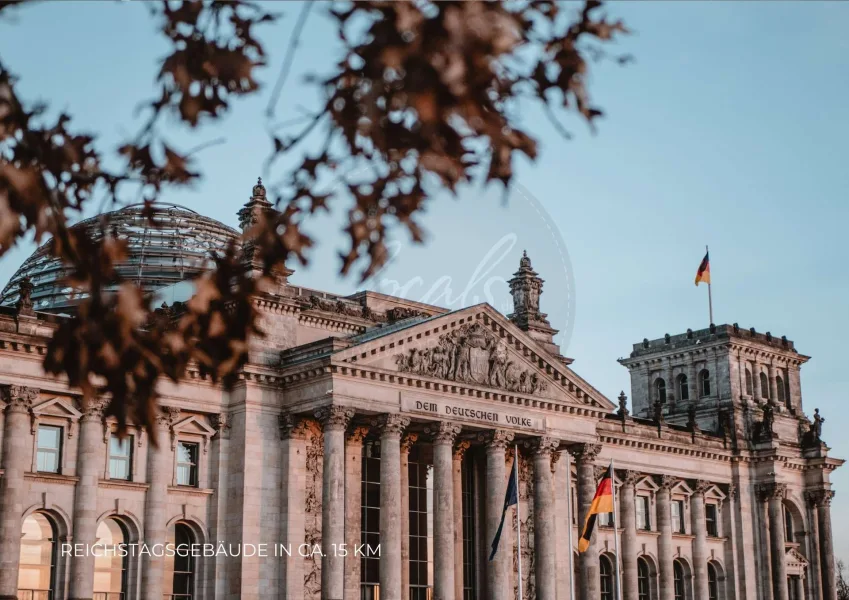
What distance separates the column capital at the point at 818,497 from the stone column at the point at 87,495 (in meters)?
44.6

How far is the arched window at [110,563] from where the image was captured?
44.4 m

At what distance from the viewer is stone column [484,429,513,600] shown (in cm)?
5075

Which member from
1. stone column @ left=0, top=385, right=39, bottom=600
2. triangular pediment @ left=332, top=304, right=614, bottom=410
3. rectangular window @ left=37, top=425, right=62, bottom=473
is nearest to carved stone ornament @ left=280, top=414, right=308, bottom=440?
triangular pediment @ left=332, top=304, right=614, bottom=410

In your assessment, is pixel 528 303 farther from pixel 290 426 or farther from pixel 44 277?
pixel 44 277

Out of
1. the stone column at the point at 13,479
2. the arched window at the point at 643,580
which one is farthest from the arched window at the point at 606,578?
the stone column at the point at 13,479

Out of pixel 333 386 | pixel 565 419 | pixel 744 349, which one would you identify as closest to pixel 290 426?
pixel 333 386

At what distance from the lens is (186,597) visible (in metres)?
46.7

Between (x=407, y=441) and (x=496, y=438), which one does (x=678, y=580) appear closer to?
(x=496, y=438)

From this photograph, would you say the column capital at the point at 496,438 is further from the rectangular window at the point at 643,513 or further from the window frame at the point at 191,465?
the rectangular window at the point at 643,513

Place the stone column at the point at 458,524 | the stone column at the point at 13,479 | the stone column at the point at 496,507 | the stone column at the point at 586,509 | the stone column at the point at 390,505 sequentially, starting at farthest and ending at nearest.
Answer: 1. the stone column at the point at 586,509
2. the stone column at the point at 458,524
3. the stone column at the point at 496,507
4. the stone column at the point at 390,505
5. the stone column at the point at 13,479

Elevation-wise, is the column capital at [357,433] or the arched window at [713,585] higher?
the column capital at [357,433]

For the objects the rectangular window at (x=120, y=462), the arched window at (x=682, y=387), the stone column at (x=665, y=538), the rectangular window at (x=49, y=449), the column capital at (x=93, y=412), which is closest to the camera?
the rectangular window at (x=49, y=449)

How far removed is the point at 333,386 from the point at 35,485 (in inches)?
433

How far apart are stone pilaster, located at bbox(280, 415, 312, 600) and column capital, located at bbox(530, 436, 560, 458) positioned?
10696mm
